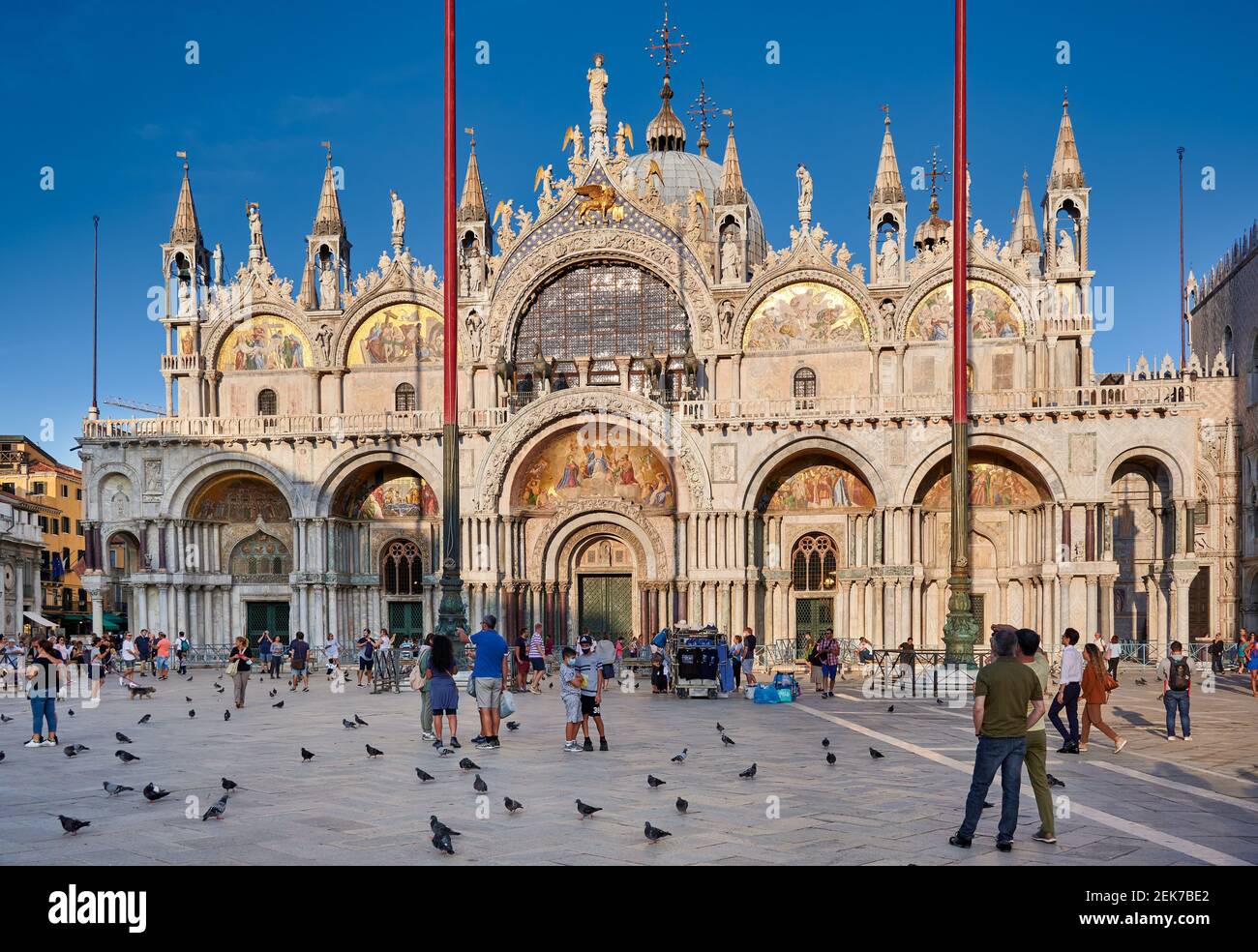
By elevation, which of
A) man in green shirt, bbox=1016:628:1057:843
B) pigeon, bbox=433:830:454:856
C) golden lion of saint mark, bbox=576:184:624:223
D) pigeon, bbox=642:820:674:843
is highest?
golden lion of saint mark, bbox=576:184:624:223

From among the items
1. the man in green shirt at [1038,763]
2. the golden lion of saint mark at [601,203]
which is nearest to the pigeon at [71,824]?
the man in green shirt at [1038,763]

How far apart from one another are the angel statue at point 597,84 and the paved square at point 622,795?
26209 mm

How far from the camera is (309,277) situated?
41.6m

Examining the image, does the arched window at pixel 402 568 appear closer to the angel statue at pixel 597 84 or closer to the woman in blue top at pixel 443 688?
the angel statue at pixel 597 84

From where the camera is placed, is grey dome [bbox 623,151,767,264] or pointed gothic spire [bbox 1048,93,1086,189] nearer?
pointed gothic spire [bbox 1048,93,1086,189]

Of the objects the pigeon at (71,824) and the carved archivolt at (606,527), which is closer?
the pigeon at (71,824)

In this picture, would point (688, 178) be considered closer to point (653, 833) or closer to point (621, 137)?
point (621, 137)

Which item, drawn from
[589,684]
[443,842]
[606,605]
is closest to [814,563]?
[606,605]

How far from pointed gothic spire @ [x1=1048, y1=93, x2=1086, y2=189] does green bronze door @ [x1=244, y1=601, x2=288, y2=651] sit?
30.8 metres

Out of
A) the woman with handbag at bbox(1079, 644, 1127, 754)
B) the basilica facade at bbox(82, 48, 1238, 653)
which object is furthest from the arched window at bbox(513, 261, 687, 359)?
the woman with handbag at bbox(1079, 644, 1127, 754)

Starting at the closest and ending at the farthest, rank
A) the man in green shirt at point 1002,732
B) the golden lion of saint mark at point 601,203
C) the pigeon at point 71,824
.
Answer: the man in green shirt at point 1002,732, the pigeon at point 71,824, the golden lion of saint mark at point 601,203

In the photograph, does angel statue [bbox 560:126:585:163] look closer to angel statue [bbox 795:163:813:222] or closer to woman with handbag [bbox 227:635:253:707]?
angel statue [bbox 795:163:813:222]

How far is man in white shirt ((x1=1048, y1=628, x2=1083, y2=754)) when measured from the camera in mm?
14906

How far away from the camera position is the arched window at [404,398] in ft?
133
